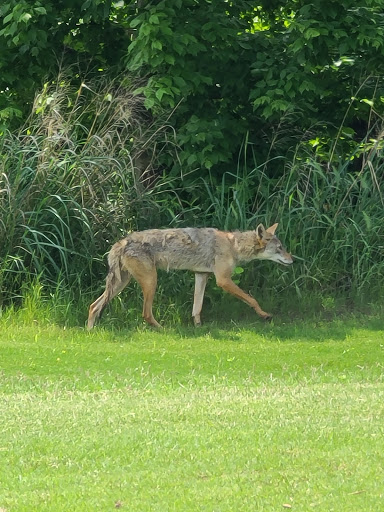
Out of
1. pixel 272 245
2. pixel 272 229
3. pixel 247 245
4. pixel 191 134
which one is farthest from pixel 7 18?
pixel 272 245

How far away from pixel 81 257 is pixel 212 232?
1764 millimetres

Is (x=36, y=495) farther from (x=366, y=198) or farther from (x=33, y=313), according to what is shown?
(x=366, y=198)

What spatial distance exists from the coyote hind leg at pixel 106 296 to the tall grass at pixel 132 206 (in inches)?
17.3

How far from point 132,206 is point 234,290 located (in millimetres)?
2010

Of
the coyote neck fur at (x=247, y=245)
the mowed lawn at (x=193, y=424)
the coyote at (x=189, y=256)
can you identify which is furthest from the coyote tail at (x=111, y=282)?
the coyote neck fur at (x=247, y=245)

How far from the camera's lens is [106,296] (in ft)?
43.7

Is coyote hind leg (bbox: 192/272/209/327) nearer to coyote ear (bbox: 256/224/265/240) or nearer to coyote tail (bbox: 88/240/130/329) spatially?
coyote ear (bbox: 256/224/265/240)

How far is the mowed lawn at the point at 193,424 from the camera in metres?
6.16

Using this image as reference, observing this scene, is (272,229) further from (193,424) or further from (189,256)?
(193,424)

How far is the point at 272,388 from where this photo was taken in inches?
370

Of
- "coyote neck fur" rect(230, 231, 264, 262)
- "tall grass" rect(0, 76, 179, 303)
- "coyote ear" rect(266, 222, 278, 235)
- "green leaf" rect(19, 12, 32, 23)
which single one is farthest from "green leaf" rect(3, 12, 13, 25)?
"coyote ear" rect(266, 222, 278, 235)

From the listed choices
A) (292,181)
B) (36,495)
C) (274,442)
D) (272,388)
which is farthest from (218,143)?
(36,495)

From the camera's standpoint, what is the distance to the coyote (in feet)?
43.7

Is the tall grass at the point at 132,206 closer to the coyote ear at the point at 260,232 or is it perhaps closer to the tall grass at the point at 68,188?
the tall grass at the point at 68,188
